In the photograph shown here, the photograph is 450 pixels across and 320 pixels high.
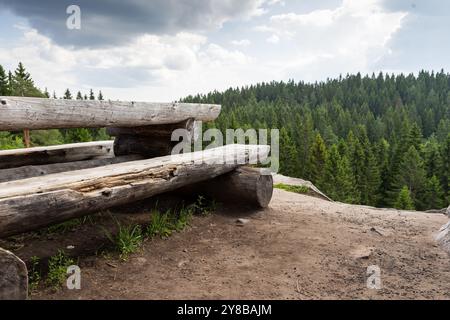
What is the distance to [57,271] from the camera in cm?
362

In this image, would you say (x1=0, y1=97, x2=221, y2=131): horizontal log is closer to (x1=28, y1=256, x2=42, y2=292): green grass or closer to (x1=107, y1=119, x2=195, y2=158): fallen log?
(x1=107, y1=119, x2=195, y2=158): fallen log

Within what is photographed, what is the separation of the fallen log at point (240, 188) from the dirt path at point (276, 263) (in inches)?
11.0

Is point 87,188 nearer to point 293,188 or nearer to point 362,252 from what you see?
point 362,252

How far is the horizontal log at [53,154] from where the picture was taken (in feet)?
17.8

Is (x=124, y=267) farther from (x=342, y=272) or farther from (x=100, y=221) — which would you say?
(x=342, y=272)

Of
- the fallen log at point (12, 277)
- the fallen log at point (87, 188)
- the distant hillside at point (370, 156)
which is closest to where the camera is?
the fallen log at point (12, 277)

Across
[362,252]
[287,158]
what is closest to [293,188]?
[362,252]

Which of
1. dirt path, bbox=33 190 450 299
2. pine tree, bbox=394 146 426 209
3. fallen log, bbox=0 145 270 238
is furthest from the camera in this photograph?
pine tree, bbox=394 146 426 209

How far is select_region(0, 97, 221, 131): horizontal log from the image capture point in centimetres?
364

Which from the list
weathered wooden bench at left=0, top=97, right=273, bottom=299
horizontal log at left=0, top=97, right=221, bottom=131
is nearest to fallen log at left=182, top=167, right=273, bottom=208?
weathered wooden bench at left=0, top=97, right=273, bottom=299

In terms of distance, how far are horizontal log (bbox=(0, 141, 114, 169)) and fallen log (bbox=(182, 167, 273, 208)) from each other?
→ 1718 mm

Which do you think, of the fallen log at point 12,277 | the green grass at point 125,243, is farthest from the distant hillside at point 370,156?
the fallen log at point 12,277

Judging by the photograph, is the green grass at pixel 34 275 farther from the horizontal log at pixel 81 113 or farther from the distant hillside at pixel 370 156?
the distant hillside at pixel 370 156
